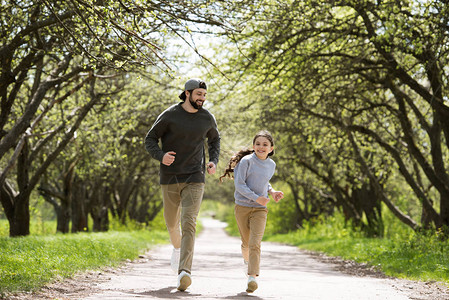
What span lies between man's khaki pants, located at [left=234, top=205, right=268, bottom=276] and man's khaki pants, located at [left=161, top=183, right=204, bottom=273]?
0.53 meters

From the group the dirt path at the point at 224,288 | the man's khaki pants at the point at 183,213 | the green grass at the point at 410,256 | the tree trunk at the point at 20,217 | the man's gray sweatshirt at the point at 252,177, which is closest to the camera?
the dirt path at the point at 224,288

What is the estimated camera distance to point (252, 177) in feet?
22.6

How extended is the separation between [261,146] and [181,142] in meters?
0.95

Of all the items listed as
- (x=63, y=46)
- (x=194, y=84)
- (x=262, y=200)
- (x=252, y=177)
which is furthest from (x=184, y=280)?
(x=63, y=46)

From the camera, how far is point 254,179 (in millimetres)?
6867

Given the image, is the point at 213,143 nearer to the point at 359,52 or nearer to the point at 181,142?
the point at 181,142

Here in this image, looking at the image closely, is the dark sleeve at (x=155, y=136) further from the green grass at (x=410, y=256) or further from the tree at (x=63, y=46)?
the green grass at (x=410, y=256)

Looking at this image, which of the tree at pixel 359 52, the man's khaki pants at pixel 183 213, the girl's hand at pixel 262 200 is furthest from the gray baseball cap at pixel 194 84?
the tree at pixel 359 52

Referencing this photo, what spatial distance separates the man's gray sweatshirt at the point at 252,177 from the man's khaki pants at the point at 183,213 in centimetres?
46

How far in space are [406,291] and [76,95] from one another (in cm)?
1438

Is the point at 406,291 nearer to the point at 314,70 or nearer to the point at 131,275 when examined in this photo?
the point at 131,275

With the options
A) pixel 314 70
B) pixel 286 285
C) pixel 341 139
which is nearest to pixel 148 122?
pixel 341 139

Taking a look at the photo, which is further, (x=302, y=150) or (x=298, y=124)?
(x=302, y=150)

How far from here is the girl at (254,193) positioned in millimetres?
6709
